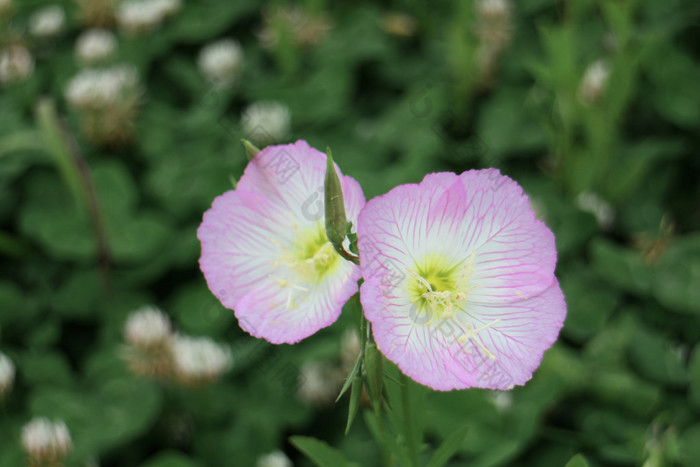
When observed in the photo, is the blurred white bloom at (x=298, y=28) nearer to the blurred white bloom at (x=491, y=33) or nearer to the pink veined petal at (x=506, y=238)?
the blurred white bloom at (x=491, y=33)

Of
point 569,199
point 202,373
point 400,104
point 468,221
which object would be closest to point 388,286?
point 468,221

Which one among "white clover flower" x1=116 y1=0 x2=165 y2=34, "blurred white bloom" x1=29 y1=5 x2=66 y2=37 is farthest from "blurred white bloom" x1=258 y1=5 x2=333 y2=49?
"blurred white bloom" x1=29 y1=5 x2=66 y2=37

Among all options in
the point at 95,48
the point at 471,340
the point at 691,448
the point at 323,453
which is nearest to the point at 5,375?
the point at 323,453

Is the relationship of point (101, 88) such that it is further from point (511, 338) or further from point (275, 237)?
point (511, 338)

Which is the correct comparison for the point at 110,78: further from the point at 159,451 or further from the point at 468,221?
the point at 468,221

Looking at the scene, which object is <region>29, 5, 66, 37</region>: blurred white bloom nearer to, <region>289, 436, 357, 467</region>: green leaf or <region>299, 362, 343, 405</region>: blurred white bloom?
<region>299, 362, 343, 405</region>: blurred white bloom

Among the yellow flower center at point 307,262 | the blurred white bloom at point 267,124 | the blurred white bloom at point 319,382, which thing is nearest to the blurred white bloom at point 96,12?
the blurred white bloom at point 267,124
